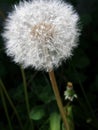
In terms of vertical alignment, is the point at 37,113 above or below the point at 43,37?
below

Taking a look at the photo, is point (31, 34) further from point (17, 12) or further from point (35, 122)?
point (35, 122)

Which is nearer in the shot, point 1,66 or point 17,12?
point 17,12

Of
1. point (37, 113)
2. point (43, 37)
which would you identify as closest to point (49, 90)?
point (37, 113)

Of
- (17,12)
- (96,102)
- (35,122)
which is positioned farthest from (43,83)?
(17,12)

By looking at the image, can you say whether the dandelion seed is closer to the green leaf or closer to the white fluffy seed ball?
the white fluffy seed ball

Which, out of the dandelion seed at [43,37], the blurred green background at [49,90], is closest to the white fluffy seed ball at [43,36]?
the dandelion seed at [43,37]

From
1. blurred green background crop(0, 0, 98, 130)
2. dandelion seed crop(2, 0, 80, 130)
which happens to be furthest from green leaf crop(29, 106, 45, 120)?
dandelion seed crop(2, 0, 80, 130)

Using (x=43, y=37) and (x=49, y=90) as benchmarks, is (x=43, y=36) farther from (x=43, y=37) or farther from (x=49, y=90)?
(x=49, y=90)
